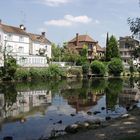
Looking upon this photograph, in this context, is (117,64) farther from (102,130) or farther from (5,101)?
(102,130)

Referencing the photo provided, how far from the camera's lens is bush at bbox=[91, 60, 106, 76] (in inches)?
4254

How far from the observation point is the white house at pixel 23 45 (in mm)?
99875

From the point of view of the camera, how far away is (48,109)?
41.3 m

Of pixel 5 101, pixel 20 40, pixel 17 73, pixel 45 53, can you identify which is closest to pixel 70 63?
pixel 45 53

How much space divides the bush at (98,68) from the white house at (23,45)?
14.5 meters

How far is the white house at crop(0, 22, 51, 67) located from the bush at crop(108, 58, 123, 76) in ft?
66.8

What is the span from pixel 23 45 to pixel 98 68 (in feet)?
76.1

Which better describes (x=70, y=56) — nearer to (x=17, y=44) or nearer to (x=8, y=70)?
(x=17, y=44)

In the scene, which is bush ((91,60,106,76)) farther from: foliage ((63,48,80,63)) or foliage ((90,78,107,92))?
foliage ((90,78,107,92))

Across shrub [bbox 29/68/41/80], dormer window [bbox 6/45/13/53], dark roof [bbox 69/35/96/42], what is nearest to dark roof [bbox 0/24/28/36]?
dormer window [bbox 6/45/13/53]

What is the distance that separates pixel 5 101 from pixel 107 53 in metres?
80.9

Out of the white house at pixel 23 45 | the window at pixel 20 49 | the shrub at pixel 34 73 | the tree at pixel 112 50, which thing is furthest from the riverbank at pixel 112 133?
the tree at pixel 112 50

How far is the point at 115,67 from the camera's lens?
113 m

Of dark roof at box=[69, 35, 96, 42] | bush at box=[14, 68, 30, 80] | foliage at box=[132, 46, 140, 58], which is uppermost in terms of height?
dark roof at box=[69, 35, 96, 42]
